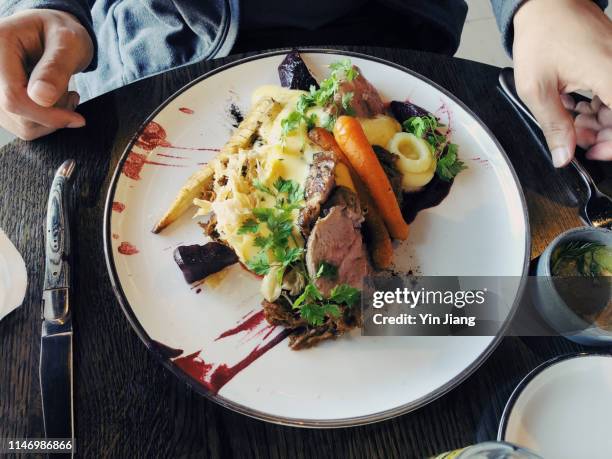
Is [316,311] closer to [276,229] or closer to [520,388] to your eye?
[276,229]

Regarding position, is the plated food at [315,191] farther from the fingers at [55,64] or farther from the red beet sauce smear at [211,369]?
the fingers at [55,64]

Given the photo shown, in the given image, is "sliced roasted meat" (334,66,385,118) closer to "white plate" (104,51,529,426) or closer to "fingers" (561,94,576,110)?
"white plate" (104,51,529,426)

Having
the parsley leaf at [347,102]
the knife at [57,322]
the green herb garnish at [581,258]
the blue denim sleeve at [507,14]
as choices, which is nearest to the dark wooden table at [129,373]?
the knife at [57,322]

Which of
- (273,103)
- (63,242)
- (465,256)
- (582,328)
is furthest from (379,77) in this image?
(63,242)

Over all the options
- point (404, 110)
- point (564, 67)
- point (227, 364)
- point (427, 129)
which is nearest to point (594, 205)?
point (564, 67)

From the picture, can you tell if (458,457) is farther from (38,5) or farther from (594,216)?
(38,5)
